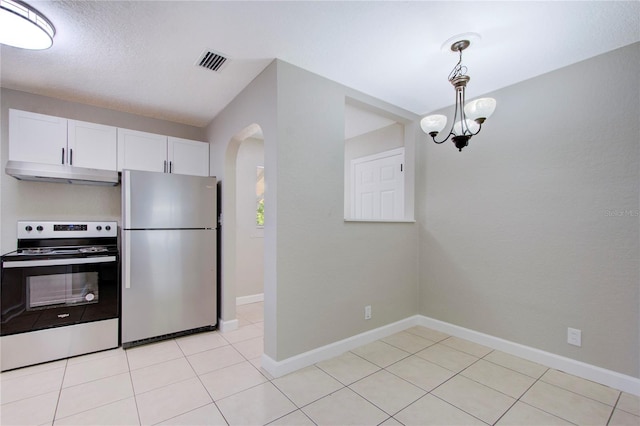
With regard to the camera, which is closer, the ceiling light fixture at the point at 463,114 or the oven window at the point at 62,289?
the ceiling light fixture at the point at 463,114

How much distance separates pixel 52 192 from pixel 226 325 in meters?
2.23

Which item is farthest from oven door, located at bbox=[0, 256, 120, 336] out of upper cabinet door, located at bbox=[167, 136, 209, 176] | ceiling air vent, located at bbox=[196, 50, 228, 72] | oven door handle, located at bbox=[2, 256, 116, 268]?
ceiling air vent, located at bbox=[196, 50, 228, 72]

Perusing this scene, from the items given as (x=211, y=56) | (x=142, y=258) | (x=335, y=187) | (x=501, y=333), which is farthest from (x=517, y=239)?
(x=142, y=258)

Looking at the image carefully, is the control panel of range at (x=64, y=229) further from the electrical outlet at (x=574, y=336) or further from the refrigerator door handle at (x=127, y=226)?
the electrical outlet at (x=574, y=336)

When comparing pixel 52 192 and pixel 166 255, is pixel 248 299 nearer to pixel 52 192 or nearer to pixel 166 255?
pixel 166 255

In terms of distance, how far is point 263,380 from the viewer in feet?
6.96

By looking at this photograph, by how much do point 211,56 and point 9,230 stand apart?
2.54m

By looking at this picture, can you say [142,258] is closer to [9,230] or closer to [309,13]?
[9,230]

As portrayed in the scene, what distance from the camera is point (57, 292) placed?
246cm

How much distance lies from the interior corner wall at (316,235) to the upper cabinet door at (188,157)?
148cm

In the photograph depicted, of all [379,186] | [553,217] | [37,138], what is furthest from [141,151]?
[553,217]

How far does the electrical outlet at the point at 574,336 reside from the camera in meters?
2.22

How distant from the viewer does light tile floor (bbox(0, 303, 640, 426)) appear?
171 centimetres

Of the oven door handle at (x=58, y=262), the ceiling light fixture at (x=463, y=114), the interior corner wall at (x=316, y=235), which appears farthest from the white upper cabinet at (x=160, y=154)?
the ceiling light fixture at (x=463, y=114)
